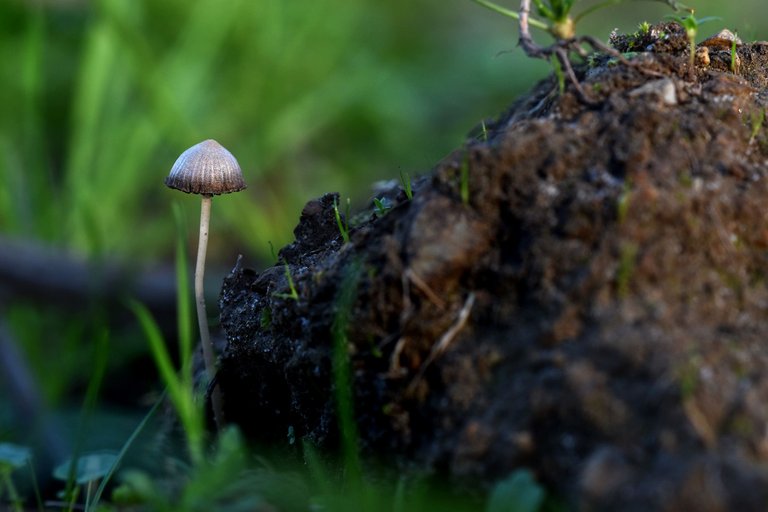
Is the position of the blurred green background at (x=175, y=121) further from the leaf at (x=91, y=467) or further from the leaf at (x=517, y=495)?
the leaf at (x=517, y=495)

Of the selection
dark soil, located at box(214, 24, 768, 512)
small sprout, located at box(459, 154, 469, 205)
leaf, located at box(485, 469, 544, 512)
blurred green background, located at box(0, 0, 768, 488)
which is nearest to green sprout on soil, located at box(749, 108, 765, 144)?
dark soil, located at box(214, 24, 768, 512)

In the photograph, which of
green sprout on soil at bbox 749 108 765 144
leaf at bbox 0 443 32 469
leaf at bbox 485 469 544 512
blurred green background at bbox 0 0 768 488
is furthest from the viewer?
Answer: blurred green background at bbox 0 0 768 488

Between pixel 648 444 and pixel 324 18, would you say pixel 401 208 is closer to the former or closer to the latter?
pixel 648 444

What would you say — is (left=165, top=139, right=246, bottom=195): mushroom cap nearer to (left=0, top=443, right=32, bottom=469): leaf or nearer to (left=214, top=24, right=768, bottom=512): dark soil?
(left=214, top=24, right=768, bottom=512): dark soil

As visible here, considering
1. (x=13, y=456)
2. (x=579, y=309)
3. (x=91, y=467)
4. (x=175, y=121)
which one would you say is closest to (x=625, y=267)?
(x=579, y=309)

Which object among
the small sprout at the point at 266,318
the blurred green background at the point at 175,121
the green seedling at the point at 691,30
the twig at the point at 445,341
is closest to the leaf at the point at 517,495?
the twig at the point at 445,341

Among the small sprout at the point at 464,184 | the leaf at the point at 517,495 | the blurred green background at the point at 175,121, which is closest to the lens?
the leaf at the point at 517,495
